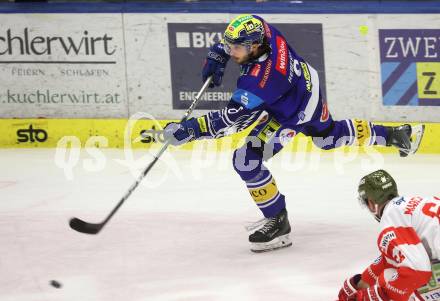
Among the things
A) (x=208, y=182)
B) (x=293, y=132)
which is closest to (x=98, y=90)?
(x=208, y=182)

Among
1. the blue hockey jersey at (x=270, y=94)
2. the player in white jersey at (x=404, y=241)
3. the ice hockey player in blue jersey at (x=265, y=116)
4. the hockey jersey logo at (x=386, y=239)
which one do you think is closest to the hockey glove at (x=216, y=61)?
the ice hockey player in blue jersey at (x=265, y=116)

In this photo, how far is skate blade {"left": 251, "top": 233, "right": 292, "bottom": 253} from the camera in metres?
5.77

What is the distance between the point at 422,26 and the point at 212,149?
196 cm

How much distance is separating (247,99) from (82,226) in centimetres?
114

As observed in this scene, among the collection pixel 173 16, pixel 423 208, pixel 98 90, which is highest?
pixel 173 16

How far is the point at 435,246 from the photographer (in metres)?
3.84

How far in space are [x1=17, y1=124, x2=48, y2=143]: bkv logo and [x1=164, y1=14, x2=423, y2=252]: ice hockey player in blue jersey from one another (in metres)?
3.00

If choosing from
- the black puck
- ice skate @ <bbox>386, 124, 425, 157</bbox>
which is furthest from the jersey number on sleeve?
ice skate @ <bbox>386, 124, 425, 157</bbox>

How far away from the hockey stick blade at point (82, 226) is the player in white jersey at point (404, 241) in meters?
1.94

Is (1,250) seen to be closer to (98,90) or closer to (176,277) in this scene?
(176,277)

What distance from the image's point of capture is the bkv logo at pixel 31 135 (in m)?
8.81

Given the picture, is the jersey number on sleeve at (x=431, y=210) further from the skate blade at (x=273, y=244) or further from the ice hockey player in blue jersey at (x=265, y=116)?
the skate blade at (x=273, y=244)

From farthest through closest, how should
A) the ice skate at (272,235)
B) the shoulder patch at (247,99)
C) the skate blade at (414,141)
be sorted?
the skate blade at (414,141), the ice skate at (272,235), the shoulder patch at (247,99)

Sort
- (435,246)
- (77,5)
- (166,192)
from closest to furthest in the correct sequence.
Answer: (435,246)
(166,192)
(77,5)
